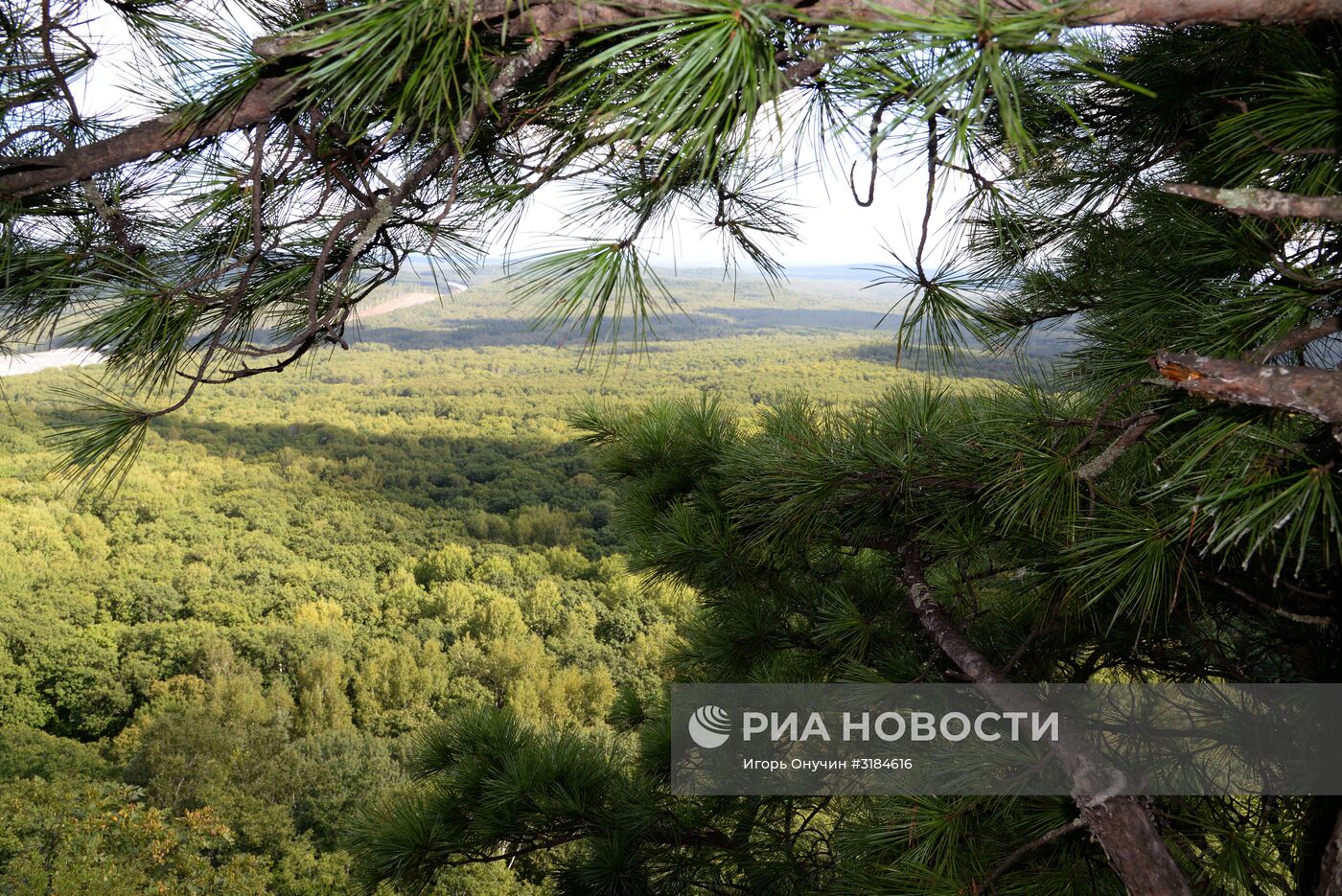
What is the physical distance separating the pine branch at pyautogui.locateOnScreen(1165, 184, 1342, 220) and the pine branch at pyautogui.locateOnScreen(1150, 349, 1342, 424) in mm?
105

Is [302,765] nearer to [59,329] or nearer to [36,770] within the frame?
[36,770]

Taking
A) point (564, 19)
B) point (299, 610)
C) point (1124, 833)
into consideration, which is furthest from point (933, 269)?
point (299, 610)

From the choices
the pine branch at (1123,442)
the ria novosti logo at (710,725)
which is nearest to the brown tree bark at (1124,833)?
the pine branch at (1123,442)

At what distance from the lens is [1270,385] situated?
529 mm

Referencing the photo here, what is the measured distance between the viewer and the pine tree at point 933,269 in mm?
506

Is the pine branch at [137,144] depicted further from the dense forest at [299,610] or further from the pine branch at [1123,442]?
the dense forest at [299,610]

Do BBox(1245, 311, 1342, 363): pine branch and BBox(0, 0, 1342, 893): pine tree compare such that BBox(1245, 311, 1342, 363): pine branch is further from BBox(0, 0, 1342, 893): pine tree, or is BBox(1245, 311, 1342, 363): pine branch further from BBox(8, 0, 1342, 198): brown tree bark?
BBox(8, 0, 1342, 198): brown tree bark

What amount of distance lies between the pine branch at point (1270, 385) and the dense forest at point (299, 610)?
1.37 m

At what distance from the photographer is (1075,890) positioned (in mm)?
1001

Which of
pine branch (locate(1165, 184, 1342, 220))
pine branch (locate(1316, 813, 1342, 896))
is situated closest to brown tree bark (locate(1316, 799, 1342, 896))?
pine branch (locate(1316, 813, 1342, 896))

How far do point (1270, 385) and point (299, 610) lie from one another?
13594mm

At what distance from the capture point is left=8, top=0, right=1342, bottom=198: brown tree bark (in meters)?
0.46

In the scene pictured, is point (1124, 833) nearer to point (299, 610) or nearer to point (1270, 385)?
point (1270, 385)

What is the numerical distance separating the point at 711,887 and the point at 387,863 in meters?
0.78
